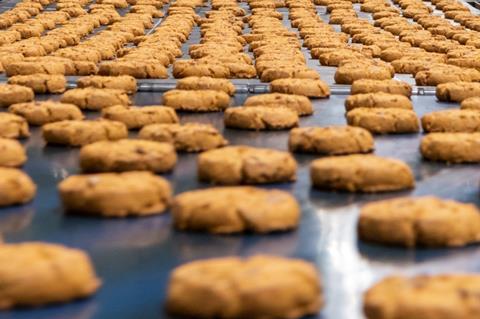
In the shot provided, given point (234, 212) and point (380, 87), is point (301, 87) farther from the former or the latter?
point (234, 212)

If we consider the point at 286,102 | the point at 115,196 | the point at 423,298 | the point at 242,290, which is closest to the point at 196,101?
the point at 286,102

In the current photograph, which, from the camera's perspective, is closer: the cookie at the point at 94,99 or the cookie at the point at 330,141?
the cookie at the point at 330,141

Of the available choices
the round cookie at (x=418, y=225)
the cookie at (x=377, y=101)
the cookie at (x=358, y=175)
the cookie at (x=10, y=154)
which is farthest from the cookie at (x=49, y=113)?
the round cookie at (x=418, y=225)

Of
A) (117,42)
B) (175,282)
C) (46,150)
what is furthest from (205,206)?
(117,42)

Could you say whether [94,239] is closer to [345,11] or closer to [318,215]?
[318,215]

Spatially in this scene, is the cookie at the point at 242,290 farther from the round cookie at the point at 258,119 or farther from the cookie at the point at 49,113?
the cookie at the point at 49,113

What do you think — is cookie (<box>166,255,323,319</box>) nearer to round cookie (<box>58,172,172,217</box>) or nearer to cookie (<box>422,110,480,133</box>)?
round cookie (<box>58,172,172,217</box>)

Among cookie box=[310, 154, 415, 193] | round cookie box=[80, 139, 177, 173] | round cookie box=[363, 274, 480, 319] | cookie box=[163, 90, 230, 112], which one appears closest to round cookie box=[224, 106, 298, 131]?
cookie box=[163, 90, 230, 112]

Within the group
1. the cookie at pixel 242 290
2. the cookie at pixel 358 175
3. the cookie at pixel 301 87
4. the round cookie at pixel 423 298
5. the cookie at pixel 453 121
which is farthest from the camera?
the cookie at pixel 301 87
